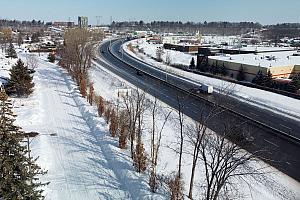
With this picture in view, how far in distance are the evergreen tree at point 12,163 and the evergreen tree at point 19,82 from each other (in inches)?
1300

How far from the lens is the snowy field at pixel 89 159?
71.5 ft

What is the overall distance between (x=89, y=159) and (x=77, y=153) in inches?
61.4

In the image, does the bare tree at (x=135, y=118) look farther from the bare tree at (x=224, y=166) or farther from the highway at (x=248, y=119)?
the bare tree at (x=224, y=166)

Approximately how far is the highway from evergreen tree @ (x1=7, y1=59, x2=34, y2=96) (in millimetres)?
17748

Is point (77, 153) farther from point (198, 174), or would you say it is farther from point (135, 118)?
point (198, 174)

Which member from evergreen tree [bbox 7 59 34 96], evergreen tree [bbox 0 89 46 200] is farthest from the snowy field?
evergreen tree [bbox 0 89 46 200]

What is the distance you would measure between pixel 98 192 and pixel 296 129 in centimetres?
2313

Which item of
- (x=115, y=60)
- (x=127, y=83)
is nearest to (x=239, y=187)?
(x=127, y=83)

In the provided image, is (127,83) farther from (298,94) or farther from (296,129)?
(296,129)

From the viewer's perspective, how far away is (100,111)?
37281mm

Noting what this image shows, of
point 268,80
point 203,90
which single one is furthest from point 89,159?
point 268,80

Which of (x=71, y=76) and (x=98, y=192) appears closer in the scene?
(x=98, y=192)

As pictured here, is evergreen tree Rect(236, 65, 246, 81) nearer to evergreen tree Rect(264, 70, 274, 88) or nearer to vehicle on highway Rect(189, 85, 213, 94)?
evergreen tree Rect(264, 70, 274, 88)

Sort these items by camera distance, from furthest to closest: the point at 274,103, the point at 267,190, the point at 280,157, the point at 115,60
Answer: the point at 115,60, the point at 274,103, the point at 280,157, the point at 267,190
